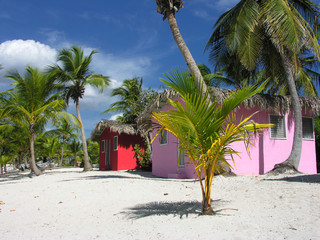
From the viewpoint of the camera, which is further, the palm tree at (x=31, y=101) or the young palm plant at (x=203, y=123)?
the palm tree at (x=31, y=101)

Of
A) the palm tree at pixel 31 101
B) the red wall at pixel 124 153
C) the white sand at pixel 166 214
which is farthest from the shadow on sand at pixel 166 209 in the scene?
the red wall at pixel 124 153

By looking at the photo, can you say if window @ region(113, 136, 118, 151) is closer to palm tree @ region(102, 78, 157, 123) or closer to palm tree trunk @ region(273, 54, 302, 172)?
palm tree @ region(102, 78, 157, 123)

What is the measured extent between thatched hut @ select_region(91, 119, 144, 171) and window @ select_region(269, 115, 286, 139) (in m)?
8.29

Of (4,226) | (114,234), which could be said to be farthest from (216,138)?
(4,226)

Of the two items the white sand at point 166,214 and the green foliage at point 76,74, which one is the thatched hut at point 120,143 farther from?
the white sand at point 166,214

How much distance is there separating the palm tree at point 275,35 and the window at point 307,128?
2196 millimetres

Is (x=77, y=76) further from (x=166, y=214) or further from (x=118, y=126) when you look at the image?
(x=166, y=214)

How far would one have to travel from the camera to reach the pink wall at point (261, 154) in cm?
997

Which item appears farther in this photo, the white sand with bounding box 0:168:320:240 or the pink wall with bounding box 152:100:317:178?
the pink wall with bounding box 152:100:317:178

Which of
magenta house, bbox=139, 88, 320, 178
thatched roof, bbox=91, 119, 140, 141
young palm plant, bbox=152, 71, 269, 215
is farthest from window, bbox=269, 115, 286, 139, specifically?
thatched roof, bbox=91, 119, 140, 141

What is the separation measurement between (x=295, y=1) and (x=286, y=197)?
328 inches

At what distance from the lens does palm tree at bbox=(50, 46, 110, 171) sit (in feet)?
52.5

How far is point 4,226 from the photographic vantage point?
175 inches

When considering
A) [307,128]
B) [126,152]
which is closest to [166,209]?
[307,128]
